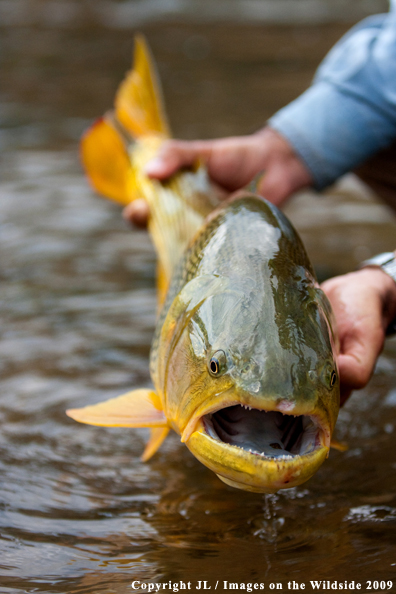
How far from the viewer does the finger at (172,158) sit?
3174mm

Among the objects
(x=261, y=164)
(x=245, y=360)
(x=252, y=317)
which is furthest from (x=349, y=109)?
(x=245, y=360)

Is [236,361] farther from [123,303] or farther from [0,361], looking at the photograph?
[123,303]

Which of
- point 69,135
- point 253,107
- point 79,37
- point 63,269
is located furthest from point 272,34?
point 63,269

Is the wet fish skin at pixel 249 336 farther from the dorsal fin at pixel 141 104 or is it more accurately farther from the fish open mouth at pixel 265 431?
the dorsal fin at pixel 141 104

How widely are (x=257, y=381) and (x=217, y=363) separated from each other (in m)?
0.11

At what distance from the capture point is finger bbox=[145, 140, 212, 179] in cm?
317

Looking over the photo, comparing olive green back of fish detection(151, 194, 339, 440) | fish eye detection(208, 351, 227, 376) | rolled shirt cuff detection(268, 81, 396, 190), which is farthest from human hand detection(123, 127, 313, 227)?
fish eye detection(208, 351, 227, 376)

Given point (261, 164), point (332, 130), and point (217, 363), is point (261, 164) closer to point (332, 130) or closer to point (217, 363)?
point (332, 130)

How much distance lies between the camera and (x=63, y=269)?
13.4 feet

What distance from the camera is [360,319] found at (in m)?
1.98

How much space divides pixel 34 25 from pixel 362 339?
13.8 m

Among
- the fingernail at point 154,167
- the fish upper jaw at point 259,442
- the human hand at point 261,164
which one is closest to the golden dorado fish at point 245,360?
the fish upper jaw at point 259,442

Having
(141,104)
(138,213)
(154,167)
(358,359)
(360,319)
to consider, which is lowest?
(358,359)

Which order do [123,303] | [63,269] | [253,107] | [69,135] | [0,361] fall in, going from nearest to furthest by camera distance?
1. [0,361]
2. [123,303]
3. [63,269]
4. [69,135]
5. [253,107]
